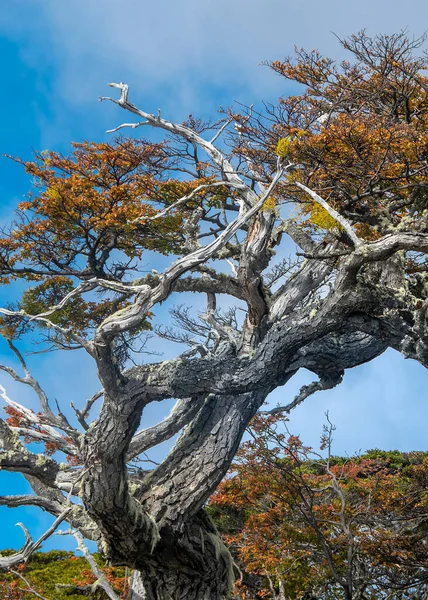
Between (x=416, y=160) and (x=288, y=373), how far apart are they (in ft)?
9.89

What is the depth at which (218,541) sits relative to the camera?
6902 millimetres

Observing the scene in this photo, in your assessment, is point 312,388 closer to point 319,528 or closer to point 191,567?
point 319,528

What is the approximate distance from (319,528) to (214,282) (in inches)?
143

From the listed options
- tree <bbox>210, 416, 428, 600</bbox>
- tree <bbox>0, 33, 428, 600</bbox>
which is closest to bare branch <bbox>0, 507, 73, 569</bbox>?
tree <bbox>0, 33, 428, 600</bbox>

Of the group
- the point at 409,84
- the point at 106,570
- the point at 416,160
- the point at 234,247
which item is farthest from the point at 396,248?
the point at 106,570

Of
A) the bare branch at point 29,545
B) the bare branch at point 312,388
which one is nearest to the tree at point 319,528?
the bare branch at point 312,388

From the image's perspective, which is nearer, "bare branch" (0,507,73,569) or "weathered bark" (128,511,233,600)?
"bare branch" (0,507,73,569)

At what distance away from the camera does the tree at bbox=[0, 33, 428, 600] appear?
20.1 feet

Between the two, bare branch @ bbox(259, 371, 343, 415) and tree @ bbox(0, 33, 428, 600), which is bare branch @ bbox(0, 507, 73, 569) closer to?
Result: tree @ bbox(0, 33, 428, 600)

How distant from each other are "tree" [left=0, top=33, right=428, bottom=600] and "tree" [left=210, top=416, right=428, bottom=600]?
159cm

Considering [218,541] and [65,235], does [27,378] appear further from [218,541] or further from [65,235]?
[218,541]

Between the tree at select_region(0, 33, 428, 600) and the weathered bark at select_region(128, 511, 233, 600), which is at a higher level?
the tree at select_region(0, 33, 428, 600)

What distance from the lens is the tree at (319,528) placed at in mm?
8102

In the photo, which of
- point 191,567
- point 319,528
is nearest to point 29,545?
point 191,567
